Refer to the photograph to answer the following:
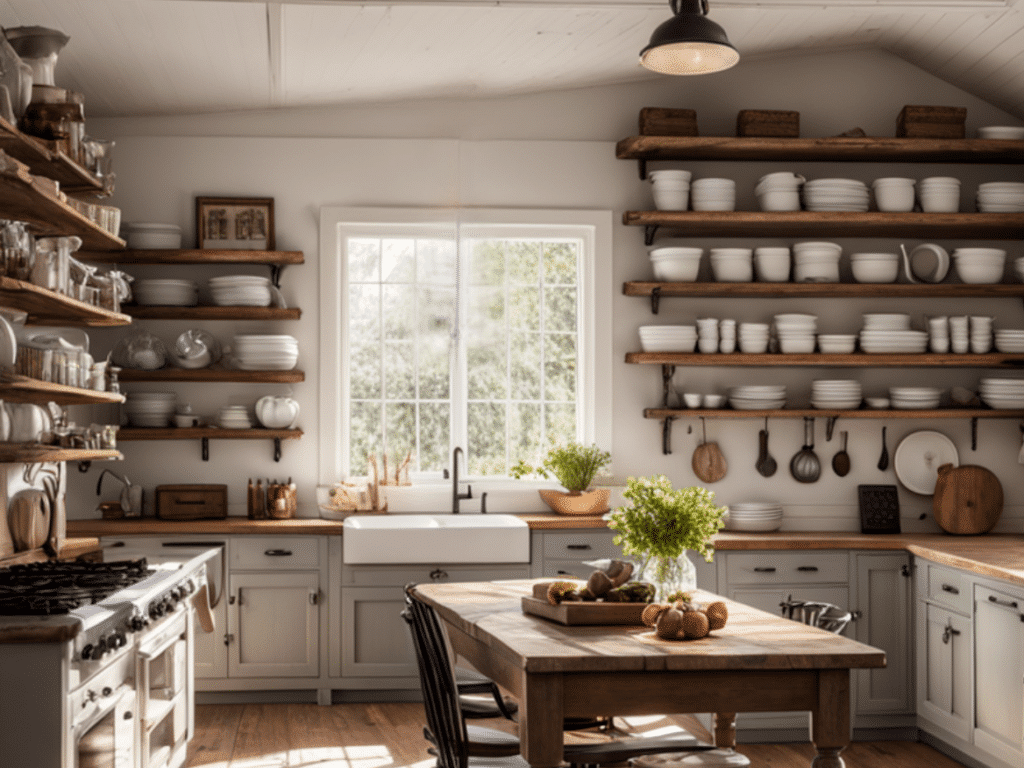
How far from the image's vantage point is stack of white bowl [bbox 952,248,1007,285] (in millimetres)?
5969

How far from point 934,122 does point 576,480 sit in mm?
2664

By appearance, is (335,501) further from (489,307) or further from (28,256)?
(28,256)

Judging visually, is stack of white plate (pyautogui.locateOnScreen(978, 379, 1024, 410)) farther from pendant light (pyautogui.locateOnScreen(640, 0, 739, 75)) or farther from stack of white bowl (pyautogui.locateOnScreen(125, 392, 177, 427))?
stack of white bowl (pyautogui.locateOnScreen(125, 392, 177, 427))

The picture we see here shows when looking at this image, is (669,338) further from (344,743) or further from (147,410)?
(147,410)

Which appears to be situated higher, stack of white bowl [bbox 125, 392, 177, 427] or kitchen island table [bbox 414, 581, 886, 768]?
stack of white bowl [bbox 125, 392, 177, 427]

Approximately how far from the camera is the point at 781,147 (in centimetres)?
586

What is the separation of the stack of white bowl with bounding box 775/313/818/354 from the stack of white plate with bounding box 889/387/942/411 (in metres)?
0.53

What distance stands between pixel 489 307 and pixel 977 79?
287 cm

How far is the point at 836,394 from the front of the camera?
19.6ft

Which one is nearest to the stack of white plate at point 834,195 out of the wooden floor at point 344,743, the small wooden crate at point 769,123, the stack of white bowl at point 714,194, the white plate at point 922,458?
the small wooden crate at point 769,123

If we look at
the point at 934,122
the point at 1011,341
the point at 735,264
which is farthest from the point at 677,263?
the point at 1011,341

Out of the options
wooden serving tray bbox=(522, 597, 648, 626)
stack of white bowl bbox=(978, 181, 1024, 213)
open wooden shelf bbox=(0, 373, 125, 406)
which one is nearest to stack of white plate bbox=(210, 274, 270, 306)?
open wooden shelf bbox=(0, 373, 125, 406)

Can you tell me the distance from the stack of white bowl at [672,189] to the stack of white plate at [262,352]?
2.09 meters

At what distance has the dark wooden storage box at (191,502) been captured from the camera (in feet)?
18.8
